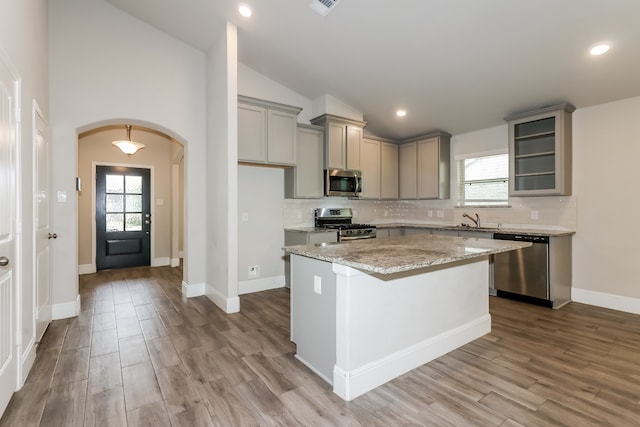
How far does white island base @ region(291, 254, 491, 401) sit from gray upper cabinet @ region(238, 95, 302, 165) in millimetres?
2137

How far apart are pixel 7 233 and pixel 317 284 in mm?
1988

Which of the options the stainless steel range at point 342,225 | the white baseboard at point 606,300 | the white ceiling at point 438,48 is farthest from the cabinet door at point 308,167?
the white baseboard at point 606,300

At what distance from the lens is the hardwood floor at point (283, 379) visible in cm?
187

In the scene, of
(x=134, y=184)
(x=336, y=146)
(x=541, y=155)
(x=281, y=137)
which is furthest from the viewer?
(x=134, y=184)

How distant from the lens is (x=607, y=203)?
380 centimetres

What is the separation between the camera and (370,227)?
16.8 ft

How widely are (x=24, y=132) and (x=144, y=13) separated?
7.74ft

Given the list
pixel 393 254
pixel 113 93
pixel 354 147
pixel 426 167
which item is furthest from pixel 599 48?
pixel 113 93

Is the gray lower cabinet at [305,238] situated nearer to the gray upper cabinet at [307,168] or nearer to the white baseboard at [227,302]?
the gray upper cabinet at [307,168]

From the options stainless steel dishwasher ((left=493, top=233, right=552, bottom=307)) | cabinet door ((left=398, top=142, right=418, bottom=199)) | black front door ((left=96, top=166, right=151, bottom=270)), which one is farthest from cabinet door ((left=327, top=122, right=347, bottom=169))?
black front door ((left=96, top=166, right=151, bottom=270))

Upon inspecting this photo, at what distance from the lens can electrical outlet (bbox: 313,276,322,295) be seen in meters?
2.26

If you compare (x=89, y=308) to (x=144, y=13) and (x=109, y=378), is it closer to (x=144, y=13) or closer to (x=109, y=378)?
(x=109, y=378)

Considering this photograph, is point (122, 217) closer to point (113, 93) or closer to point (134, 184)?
point (134, 184)

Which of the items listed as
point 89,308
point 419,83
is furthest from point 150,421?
point 419,83
